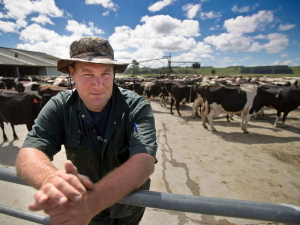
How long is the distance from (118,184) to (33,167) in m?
0.59

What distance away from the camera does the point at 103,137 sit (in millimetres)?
1433

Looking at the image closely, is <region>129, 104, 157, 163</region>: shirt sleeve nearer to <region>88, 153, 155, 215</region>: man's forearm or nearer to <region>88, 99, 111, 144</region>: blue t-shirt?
<region>88, 153, 155, 215</region>: man's forearm

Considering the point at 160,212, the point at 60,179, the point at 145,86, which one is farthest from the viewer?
the point at 145,86

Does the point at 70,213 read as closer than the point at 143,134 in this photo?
Yes

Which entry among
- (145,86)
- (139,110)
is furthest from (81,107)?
(145,86)

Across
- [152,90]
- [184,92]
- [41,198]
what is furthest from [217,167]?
[152,90]

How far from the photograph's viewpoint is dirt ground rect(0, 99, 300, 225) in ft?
9.67

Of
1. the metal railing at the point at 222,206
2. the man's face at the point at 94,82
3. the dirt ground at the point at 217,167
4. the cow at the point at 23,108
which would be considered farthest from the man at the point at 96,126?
the cow at the point at 23,108

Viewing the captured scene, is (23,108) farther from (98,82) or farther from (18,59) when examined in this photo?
(18,59)

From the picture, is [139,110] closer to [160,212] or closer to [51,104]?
[51,104]

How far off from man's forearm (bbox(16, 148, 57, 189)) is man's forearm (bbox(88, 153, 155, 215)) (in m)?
0.34

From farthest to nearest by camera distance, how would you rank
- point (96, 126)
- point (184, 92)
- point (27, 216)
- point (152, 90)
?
point (152, 90) → point (184, 92) → point (96, 126) → point (27, 216)

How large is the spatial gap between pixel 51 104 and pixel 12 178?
0.72 m

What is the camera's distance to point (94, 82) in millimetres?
1411
